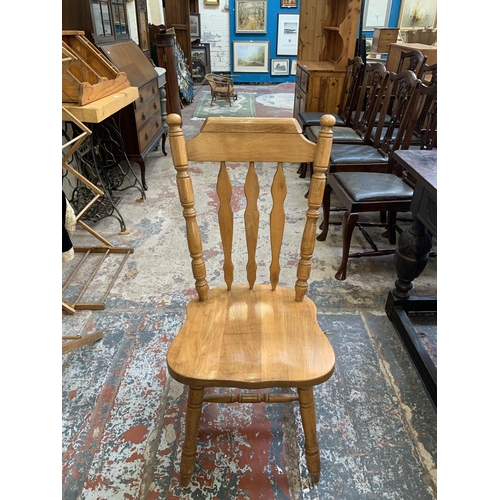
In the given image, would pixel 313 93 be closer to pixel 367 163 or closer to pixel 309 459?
pixel 367 163

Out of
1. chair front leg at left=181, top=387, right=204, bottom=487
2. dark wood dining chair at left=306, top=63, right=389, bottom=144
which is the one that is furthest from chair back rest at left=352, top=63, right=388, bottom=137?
chair front leg at left=181, top=387, right=204, bottom=487

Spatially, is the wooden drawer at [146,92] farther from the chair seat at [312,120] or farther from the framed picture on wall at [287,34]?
the framed picture on wall at [287,34]

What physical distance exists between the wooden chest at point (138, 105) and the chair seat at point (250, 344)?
2.10m

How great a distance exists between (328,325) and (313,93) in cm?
266

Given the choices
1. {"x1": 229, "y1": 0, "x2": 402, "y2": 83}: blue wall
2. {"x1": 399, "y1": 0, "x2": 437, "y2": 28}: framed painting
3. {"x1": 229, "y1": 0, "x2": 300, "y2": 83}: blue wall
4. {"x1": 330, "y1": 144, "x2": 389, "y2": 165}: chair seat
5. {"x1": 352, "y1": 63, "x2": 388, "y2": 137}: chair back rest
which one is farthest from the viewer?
{"x1": 229, "y1": 0, "x2": 300, "y2": 83}: blue wall

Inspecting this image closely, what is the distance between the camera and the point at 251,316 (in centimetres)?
118

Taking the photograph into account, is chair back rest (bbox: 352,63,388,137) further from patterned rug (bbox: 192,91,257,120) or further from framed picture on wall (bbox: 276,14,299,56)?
framed picture on wall (bbox: 276,14,299,56)

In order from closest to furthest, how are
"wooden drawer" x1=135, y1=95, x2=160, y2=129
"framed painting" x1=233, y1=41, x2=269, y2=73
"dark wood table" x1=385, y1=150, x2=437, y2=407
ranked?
"dark wood table" x1=385, y1=150, x2=437, y2=407 < "wooden drawer" x1=135, y1=95, x2=160, y2=129 < "framed painting" x1=233, y1=41, x2=269, y2=73

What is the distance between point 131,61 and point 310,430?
10.3 feet

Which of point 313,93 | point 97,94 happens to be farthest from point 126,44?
point 313,93

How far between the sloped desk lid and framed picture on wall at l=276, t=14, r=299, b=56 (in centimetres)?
569

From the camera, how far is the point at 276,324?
3.77 feet

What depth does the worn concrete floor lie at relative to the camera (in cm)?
121

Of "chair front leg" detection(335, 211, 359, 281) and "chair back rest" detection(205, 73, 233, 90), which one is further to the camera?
"chair back rest" detection(205, 73, 233, 90)
